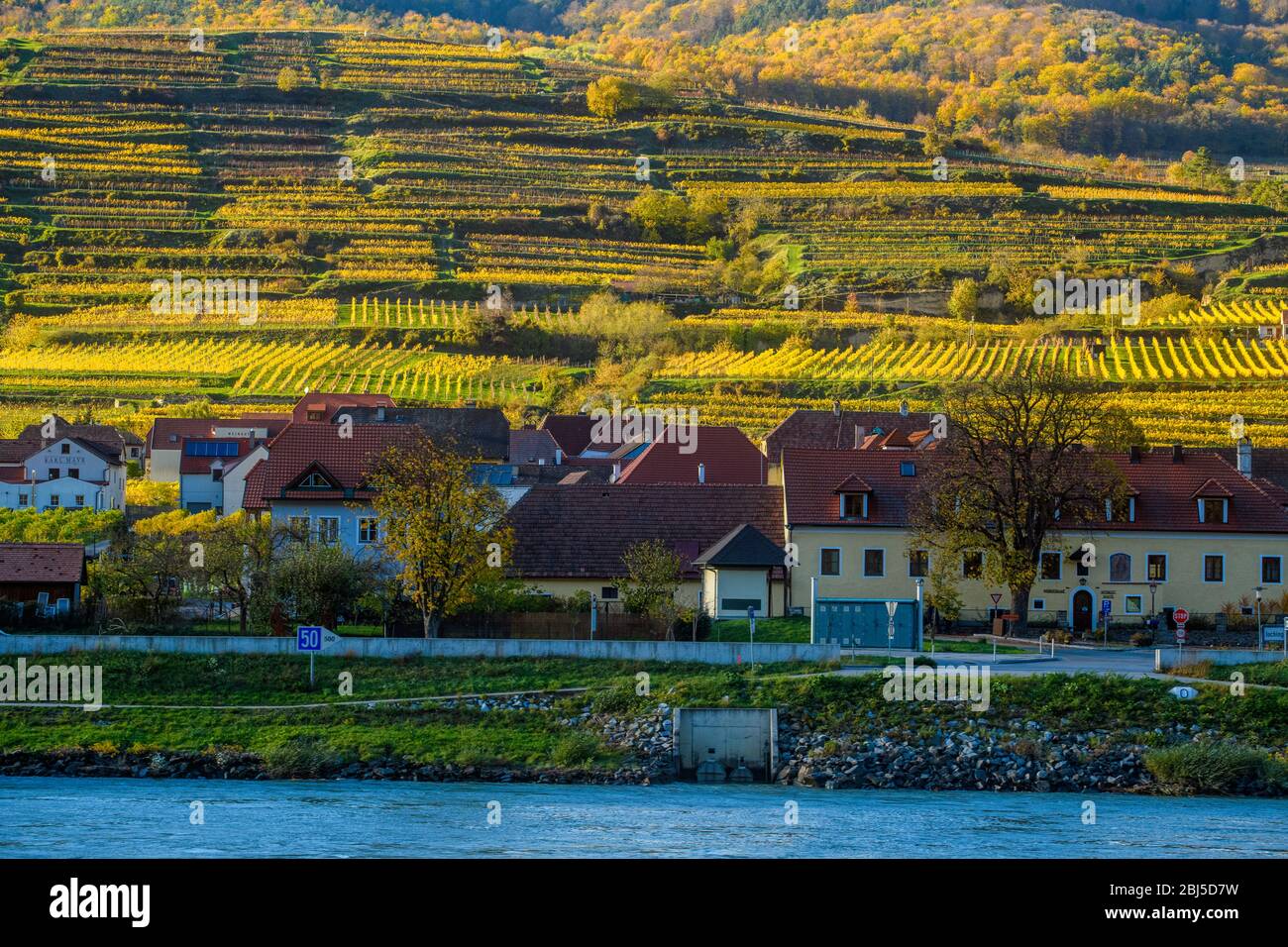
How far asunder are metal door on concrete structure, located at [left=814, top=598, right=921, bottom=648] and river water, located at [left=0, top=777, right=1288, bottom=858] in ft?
30.2

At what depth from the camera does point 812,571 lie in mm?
47281

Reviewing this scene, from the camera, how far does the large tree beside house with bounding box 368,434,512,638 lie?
42.3m

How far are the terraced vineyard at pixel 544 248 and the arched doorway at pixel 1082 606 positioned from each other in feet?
103

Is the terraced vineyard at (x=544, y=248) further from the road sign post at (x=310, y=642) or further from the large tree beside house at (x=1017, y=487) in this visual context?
the road sign post at (x=310, y=642)

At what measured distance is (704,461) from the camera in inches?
2500

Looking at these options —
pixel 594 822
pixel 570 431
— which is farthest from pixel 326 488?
pixel 570 431

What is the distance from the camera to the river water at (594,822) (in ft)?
78.8

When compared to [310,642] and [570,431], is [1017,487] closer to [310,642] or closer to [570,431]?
[310,642]

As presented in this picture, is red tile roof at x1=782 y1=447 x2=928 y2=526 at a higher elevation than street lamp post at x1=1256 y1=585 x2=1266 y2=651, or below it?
higher

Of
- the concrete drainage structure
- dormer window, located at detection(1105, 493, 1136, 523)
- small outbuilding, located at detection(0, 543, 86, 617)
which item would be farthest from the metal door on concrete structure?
small outbuilding, located at detection(0, 543, 86, 617)

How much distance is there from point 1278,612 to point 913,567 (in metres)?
9.59

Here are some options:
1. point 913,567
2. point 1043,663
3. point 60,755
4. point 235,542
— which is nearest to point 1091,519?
point 913,567

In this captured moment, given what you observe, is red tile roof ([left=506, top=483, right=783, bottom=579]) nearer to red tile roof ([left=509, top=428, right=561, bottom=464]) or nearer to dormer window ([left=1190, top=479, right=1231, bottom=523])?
dormer window ([left=1190, top=479, right=1231, bottom=523])
